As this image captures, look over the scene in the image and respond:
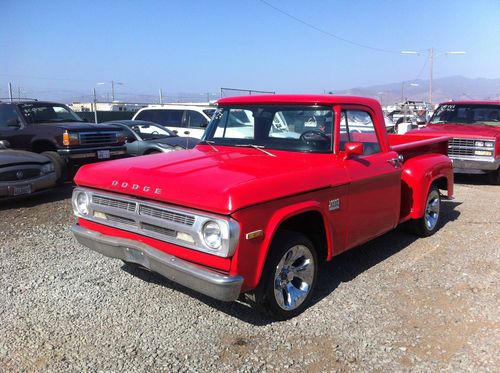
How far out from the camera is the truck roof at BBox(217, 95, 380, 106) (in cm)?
446

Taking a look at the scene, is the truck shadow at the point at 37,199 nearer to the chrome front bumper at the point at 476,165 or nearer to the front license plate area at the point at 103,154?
the front license plate area at the point at 103,154

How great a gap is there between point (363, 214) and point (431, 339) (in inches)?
51.6

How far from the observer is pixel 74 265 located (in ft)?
16.3

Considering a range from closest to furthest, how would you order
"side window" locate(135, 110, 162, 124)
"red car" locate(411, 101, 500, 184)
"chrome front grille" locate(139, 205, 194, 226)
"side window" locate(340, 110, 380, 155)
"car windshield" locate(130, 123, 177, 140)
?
"chrome front grille" locate(139, 205, 194, 226)
"side window" locate(340, 110, 380, 155)
"red car" locate(411, 101, 500, 184)
"car windshield" locate(130, 123, 177, 140)
"side window" locate(135, 110, 162, 124)

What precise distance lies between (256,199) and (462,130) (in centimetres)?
853

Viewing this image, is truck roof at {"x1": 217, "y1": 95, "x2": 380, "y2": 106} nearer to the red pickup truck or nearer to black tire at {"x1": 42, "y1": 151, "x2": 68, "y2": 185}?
the red pickup truck

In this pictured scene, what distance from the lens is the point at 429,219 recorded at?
624 cm

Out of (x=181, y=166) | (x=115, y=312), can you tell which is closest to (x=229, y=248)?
(x=181, y=166)

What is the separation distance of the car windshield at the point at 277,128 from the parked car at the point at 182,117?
8.38 metres

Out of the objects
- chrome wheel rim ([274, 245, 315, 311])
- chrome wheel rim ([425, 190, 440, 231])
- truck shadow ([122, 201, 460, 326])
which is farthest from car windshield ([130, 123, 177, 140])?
chrome wheel rim ([274, 245, 315, 311])

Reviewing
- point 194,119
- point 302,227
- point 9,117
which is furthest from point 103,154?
point 302,227

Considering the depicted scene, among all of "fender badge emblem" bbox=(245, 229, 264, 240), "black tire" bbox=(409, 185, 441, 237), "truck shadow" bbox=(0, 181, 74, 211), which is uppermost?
"fender badge emblem" bbox=(245, 229, 264, 240)

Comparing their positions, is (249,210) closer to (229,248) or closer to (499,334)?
(229,248)

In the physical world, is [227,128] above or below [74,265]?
above
